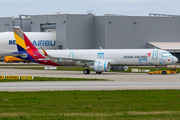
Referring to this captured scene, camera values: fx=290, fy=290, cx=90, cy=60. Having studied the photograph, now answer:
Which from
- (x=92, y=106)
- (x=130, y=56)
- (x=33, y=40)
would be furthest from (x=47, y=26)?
(x=92, y=106)

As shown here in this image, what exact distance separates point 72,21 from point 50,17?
839 cm

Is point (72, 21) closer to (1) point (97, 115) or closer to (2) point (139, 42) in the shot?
(2) point (139, 42)

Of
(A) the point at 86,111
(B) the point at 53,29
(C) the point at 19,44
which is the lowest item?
(A) the point at 86,111

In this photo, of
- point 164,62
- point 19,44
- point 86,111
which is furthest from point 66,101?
point 19,44

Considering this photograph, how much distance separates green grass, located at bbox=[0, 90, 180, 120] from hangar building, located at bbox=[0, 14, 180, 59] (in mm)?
67268

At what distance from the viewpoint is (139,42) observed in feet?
295

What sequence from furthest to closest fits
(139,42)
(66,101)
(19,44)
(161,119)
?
(139,42) < (19,44) < (66,101) < (161,119)

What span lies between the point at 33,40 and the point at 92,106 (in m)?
76.3

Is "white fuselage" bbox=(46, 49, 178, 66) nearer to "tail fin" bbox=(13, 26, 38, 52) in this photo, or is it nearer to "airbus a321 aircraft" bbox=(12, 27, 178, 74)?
"airbus a321 aircraft" bbox=(12, 27, 178, 74)

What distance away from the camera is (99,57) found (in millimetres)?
48938

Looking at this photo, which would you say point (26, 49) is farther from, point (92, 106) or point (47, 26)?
point (47, 26)

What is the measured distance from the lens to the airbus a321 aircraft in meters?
45.7

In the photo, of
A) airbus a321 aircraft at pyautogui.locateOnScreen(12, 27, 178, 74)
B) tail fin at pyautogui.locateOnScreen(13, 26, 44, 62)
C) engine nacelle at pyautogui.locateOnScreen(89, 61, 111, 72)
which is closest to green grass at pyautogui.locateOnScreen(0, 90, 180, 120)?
engine nacelle at pyautogui.locateOnScreen(89, 61, 111, 72)

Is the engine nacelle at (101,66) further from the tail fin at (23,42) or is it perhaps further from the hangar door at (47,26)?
the hangar door at (47,26)
